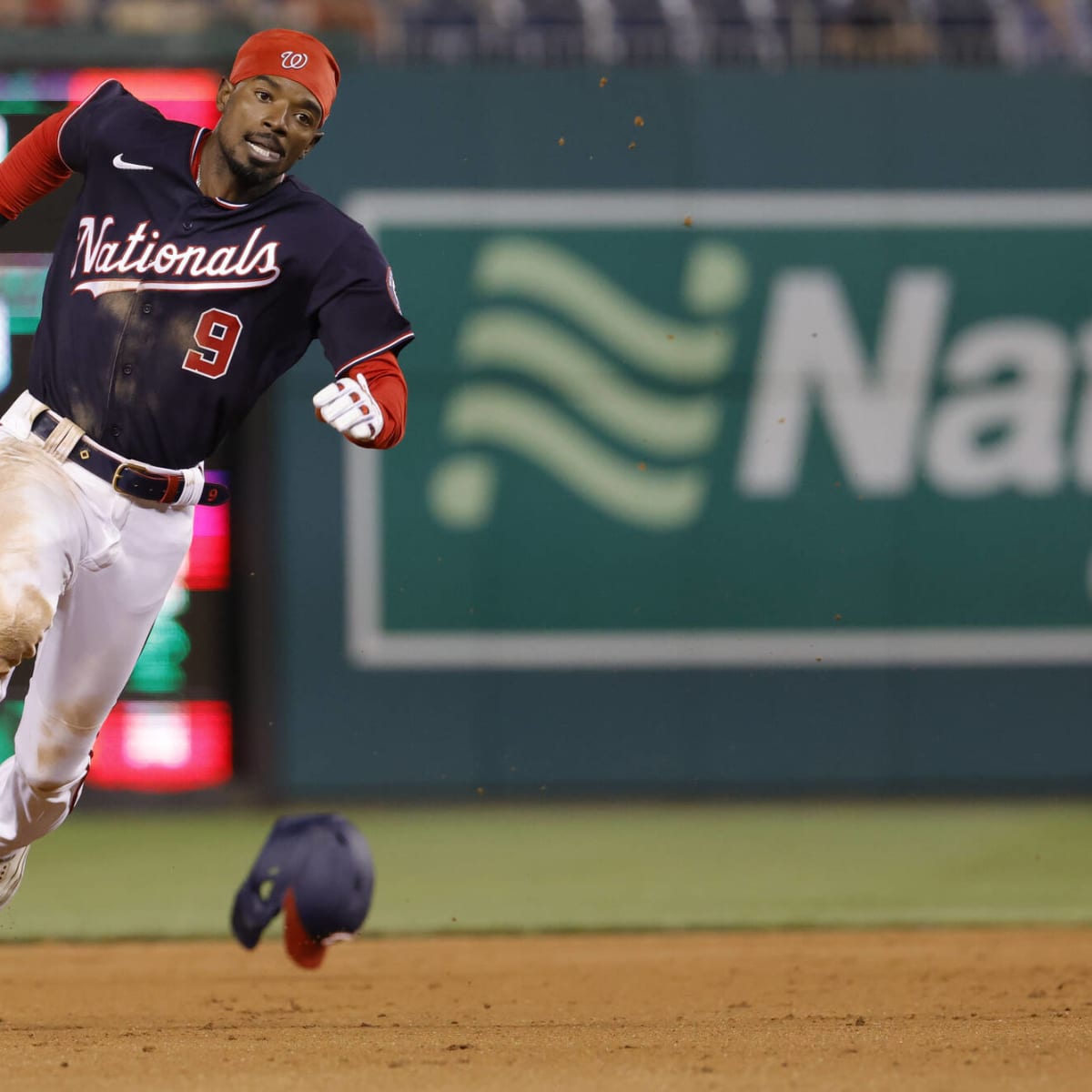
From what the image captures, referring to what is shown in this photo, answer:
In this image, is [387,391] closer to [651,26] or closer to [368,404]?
[368,404]

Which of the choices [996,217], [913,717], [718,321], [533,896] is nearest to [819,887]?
[533,896]

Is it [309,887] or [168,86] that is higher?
[168,86]

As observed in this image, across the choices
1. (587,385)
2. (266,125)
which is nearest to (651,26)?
(587,385)

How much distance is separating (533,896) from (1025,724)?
333cm

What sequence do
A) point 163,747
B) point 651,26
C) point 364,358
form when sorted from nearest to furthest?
point 364,358 < point 163,747 < point 651,26

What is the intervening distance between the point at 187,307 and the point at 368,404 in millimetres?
704

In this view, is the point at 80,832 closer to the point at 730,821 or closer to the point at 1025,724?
the point at 730,821

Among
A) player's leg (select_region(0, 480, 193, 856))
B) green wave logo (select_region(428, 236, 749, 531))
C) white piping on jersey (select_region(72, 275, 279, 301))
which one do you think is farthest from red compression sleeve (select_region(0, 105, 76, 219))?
green wave logo (select_region(428, 236, 749, 531))

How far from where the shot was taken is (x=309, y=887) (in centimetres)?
544

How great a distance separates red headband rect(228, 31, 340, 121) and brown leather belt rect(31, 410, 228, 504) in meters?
1.00

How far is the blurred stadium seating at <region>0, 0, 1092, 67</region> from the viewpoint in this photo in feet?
32.0

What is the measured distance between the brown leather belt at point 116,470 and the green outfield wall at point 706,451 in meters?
4.38

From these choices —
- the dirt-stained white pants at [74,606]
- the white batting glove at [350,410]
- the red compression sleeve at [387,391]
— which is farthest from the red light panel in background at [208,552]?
the white batting glove at [350,410]

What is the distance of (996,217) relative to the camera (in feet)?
31.9
